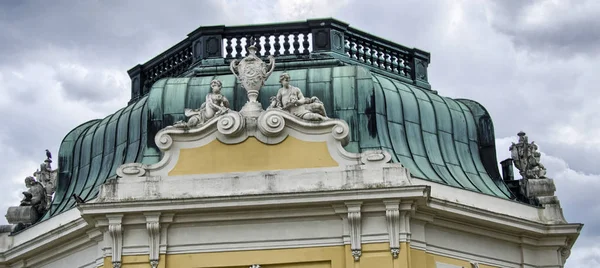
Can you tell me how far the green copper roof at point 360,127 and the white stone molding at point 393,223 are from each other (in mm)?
1784

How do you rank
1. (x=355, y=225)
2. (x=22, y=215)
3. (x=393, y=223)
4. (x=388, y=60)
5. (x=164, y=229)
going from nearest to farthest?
(x=393, y=223) → (x=355, y=225) → (x=164, y=229) → (x=22, y=215) → (x=388, y=60)

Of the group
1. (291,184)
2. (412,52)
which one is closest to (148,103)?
(291,184)

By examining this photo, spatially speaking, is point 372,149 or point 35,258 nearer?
point 372,149

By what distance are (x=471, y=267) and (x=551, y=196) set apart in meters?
3.08

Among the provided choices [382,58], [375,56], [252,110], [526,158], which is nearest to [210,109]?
[252,110]

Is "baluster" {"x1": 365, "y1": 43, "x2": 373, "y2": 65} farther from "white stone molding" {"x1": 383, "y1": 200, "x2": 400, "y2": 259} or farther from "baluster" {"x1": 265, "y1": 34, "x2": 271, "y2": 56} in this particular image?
"white stone molding" {"x1": 383, "y1": 200, "x2": 400, "y2": 259}

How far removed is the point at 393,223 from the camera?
25734mm

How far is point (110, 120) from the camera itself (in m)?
29.9

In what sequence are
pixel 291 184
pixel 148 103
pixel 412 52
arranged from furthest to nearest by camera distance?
pixel 412 52 → pixel 148 103 → pixel 291 184

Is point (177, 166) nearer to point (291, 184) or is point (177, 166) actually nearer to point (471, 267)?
point (291, 184)

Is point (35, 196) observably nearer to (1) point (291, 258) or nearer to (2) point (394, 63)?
(1) point (291, 258)

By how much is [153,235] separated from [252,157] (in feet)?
8.86

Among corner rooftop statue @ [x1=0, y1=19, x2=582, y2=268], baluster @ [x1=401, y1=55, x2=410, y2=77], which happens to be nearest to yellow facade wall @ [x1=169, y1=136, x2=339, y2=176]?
corner rooftop statue @ [x1=0, y1=19, x2=582, y2=268]

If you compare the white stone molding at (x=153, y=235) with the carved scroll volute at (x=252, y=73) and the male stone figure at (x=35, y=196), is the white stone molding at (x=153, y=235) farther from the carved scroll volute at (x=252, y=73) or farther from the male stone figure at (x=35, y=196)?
the male stone figure at (x=35, y=196)
